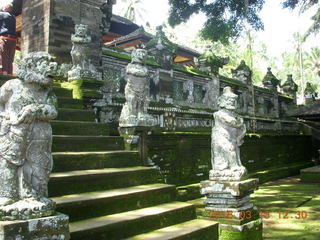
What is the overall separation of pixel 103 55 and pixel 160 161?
282 centimetres

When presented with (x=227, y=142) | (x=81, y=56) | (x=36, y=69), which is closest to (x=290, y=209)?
(x=227, y=142)

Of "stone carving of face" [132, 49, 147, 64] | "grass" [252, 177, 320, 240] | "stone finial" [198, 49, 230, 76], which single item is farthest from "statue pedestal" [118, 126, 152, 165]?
"stone finial" [198, 49, 230, 76]

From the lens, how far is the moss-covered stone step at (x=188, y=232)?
411 cm

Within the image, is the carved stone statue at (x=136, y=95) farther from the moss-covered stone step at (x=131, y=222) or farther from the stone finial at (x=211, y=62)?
the stone finial at (x=211, y=62)

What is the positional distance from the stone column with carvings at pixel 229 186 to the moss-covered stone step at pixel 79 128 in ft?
7.16

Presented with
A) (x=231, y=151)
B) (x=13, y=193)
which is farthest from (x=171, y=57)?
(x=13, y=193)

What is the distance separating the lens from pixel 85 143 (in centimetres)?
557

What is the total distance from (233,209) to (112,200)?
1988 millimetres

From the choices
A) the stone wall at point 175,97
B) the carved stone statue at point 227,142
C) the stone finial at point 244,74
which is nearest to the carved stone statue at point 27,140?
the carved stone statue at point 227,142

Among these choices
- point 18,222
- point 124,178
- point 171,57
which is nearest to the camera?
point 18,222

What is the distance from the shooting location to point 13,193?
9.34ft

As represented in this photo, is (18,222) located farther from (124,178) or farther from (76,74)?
(76,74)

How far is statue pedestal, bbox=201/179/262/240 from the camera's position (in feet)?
16.8

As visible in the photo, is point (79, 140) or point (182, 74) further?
point (182, 74)
